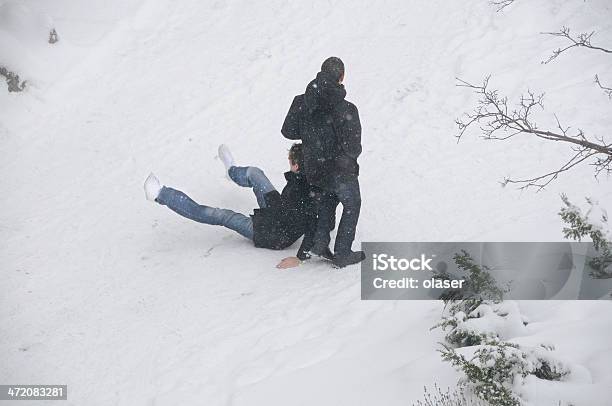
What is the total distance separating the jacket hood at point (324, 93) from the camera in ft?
17.7

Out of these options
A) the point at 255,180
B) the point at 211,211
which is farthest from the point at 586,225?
the point at 211,211

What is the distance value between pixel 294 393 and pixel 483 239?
9.06ft

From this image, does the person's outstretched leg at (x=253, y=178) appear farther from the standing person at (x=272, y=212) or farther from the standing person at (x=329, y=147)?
the standing person at (x=329, y=147)

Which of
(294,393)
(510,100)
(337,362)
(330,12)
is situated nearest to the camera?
(294,393)

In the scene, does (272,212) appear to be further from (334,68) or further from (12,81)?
(12,81)

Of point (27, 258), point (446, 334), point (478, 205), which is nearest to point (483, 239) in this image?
point (478, 205)

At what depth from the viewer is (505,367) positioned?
3.62 meters

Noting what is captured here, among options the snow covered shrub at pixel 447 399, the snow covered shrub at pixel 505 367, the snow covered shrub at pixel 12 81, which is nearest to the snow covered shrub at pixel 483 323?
the snow covered shrub at pixel 505 367

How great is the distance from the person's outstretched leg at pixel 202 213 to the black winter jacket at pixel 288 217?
174mm

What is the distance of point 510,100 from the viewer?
812 centimetres

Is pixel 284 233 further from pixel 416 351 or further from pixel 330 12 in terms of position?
pixel 330 12

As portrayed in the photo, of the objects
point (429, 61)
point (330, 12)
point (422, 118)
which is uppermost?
point (330, 12)

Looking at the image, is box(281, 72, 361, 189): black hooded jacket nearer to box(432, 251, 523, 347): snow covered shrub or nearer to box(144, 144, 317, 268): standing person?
box(144, 144, 317, 268): standing person

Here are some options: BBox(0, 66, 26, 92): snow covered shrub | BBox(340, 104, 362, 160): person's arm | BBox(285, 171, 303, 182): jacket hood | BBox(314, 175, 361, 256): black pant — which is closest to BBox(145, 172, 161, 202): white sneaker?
BBox(285, 171, 303, 182): jacket hood
